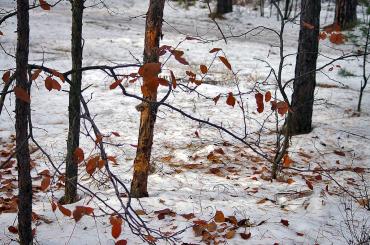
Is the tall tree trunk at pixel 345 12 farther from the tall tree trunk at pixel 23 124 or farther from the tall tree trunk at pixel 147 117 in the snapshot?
the tall tree trunk at pixel 23 124

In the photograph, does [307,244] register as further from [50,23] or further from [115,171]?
[50,23]

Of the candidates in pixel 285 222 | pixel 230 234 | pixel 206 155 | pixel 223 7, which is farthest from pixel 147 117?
pixel 223 7

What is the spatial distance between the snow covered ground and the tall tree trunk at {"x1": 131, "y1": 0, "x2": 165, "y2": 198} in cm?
26

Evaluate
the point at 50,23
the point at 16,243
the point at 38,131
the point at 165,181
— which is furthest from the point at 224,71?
the point at 16,243

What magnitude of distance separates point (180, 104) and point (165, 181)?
11.5ft

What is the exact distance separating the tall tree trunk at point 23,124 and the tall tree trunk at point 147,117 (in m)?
1.58

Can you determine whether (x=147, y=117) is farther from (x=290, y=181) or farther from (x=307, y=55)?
(x=307, y=55)

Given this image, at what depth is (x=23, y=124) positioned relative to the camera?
2475mm

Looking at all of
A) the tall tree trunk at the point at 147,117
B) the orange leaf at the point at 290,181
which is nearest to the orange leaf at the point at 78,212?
the tall tree trunk at the point at 147,117

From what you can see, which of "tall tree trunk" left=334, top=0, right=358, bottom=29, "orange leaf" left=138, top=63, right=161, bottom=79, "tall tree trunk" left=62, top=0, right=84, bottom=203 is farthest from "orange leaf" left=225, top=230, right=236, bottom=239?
"tall tree trunk" left=334, top=0, right=358, bottom=29

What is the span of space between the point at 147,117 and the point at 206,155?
6.78ft

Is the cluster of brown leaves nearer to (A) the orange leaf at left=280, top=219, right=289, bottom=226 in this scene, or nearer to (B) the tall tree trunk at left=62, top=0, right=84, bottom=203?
(A) the orange leaf at left=280, top=219, right=289, bottom=226

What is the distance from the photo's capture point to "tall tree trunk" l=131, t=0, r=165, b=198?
4.12 m

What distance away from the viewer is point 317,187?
4848 mm
